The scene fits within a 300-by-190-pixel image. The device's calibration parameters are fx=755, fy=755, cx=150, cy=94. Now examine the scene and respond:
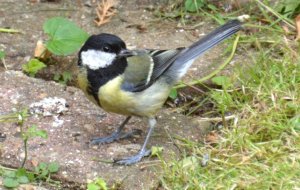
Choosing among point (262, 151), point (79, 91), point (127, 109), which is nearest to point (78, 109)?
point (79, 91)

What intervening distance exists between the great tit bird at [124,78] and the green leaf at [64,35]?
18.5 inches

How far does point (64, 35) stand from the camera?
14.8 ft

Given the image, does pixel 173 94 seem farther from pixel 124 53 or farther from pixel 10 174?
pixel 10 174

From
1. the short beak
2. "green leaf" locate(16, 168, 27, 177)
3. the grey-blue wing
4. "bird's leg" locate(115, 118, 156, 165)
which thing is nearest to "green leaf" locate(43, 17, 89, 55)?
the grey-blue wing

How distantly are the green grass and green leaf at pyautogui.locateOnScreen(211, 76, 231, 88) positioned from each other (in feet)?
0.11

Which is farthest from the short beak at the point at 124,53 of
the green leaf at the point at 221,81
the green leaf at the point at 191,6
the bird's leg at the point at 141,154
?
the green leaf at the point at 191,6

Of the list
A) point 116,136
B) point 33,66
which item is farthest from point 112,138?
point 33,66

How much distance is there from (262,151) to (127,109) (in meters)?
0.73

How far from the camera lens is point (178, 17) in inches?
202

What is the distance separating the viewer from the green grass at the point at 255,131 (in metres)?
3.68

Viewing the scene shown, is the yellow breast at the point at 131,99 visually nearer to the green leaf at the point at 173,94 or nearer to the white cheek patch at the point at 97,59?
the white cheek patch at the point at 97,59

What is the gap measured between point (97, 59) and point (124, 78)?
0.17 metres

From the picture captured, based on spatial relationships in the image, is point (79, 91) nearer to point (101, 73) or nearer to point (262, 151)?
point (101, 73)

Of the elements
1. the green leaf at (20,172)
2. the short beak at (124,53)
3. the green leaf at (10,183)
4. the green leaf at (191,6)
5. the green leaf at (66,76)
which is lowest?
the green leaf at (10,183)
